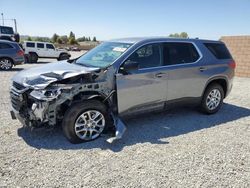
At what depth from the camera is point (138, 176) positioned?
329 cm

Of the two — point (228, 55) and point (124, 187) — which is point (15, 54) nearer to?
point (228, 55)

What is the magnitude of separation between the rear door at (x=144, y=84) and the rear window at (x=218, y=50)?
1.58m

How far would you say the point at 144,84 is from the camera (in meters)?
4.68

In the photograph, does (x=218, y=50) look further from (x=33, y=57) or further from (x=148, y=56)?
(x=33, y=57)

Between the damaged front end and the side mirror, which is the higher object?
the side mirror

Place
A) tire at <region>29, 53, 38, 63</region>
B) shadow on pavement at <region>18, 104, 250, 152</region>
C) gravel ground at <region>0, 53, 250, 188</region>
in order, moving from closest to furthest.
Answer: gravel ground at <region>0, 53, 250, 188</region>, shadow on pavement at <region>18, 104, 250, 152</region>, tire at <region>29, 53, 38, 63</region>

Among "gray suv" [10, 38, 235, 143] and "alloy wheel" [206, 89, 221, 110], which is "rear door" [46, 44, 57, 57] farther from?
"alloy wheel" [206, 89, 221, 110]

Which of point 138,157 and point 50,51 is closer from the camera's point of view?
point 138,157

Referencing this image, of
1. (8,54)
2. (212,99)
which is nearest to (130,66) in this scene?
(212,99)

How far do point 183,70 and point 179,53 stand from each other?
0.38 m

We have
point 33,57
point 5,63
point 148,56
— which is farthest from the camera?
point 33,57

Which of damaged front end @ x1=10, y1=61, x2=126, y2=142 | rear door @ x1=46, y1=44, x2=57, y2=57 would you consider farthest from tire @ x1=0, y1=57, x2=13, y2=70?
damaged front end @ x1=10, y1=61, x2=126, y2=142

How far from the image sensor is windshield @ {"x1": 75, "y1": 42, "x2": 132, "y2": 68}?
4598 mm

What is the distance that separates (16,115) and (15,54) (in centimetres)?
1059
